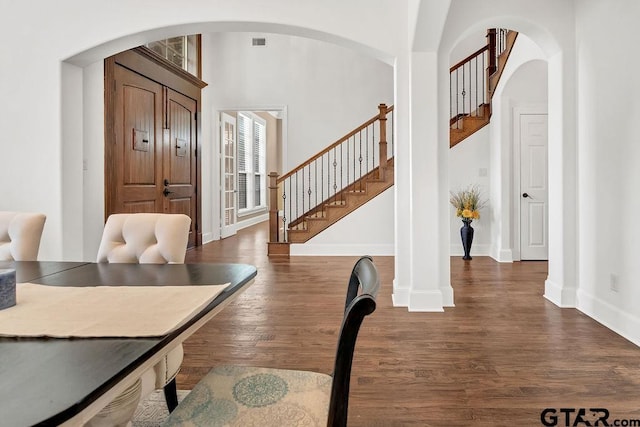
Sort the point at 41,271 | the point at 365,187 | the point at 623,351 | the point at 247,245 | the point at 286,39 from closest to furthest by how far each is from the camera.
Result: the point at 41,271
the point at 623,351
the point at 365,187
the point at 247,245
the point at 286,39

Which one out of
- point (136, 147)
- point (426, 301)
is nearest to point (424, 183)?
point (426, 301)

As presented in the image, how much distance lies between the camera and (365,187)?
22.0ft

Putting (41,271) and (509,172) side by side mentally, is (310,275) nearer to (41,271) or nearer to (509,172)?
(509,172)

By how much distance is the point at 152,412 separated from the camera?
6.43 feet

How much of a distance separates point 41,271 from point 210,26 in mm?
2773

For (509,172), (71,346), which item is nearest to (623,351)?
(71,346)

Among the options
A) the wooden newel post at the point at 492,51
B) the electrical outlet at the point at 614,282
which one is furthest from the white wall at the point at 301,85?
the electrical outlet at the point at 614,282

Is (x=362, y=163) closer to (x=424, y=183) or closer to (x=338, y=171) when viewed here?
(x=338, y=171)

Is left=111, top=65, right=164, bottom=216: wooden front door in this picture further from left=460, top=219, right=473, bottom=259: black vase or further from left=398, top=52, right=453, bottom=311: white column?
left=460, top=219, right=473, bottom=259: black vase

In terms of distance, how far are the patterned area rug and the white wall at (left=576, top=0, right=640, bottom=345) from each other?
9.33ft

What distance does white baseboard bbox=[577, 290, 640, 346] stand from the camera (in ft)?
9.40

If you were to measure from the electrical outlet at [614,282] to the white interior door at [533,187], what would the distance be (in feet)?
9.29

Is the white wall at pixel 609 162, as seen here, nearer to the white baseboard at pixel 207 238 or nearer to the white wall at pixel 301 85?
the white wall at pixel 301 85

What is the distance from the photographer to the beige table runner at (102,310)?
3.22 ft
